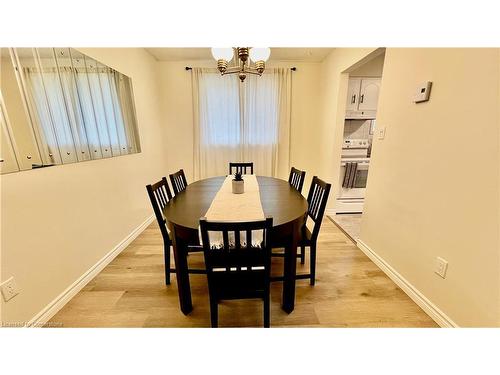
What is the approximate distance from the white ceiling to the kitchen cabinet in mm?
656

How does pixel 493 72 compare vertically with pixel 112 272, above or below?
above

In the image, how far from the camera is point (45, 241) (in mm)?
1403

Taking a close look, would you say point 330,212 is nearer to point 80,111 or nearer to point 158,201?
point 158,201

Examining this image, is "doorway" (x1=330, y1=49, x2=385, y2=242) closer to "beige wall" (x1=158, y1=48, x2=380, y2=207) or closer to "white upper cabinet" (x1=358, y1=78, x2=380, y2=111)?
"white upper cabinet" (x1=358, y1=78, x2=380, y2=111)

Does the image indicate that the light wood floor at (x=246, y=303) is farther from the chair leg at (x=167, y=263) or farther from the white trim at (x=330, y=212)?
the white trim at (x=330, y=212)

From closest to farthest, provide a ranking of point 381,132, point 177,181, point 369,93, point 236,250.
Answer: point 236,250
point 381,132
point 177,181
point 369,93

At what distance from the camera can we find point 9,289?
46.4 inches

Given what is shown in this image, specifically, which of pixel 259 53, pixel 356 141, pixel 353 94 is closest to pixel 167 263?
pixel 259 53

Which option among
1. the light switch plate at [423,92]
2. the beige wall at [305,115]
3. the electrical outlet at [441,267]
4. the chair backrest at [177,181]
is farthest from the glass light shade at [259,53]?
the electrical outlet at [441,267]

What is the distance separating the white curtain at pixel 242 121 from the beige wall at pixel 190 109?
0.44 ft

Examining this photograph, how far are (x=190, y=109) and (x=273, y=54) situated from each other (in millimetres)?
1595
